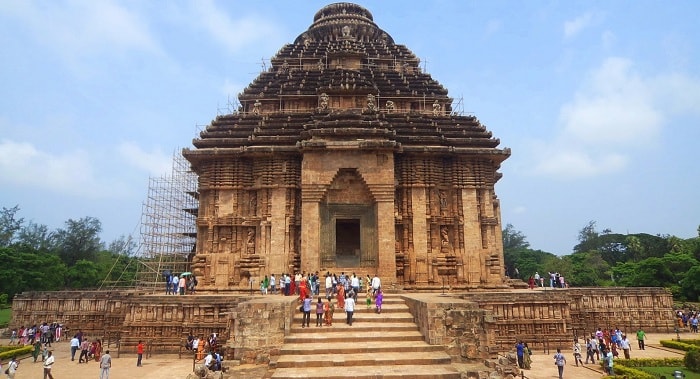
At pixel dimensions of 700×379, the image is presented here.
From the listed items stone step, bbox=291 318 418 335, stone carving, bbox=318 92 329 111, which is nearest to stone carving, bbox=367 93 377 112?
stone carving, bbox=318 92 329 111

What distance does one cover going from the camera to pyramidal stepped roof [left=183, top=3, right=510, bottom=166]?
19281 mm

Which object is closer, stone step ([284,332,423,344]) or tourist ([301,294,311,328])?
stone step ([284,332,423,344])

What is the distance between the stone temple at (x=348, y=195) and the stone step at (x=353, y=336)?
6314 mm

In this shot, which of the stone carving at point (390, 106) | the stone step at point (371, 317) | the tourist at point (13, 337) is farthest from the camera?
the stone carving at point (390, 106)

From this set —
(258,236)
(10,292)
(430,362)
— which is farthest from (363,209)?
(10,292)

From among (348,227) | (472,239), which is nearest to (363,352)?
(472,239)

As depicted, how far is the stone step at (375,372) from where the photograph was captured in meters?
8.76

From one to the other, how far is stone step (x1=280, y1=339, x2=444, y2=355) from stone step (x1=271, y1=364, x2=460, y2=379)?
713 mm

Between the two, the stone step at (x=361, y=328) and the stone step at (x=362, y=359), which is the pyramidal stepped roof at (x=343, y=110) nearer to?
the stone step at (x=361, y=328)

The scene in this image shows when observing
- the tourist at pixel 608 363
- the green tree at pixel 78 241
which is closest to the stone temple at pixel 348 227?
the tourist at pixel 608 363

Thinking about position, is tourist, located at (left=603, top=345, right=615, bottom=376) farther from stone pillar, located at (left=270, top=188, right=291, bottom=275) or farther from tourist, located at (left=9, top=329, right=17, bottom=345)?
tourist, located at (left=9, top=329, right=17, bottom=345)

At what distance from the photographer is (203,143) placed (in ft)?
64.9

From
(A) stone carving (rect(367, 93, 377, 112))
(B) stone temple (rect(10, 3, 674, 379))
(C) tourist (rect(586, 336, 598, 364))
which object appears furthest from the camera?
(A) stone carving (rect(367, 93, 377, 112))

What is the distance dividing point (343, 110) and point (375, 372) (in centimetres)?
1330
